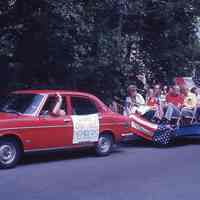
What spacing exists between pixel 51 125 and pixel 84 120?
3.04ft

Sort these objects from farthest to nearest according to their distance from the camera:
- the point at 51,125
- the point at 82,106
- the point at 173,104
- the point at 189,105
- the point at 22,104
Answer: the point at 189,105
the point at 173,104
the point at 82,106
the point at 22,104
the point at 51,125

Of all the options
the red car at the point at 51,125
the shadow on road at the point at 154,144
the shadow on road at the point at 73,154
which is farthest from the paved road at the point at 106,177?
the shadow on road at the point at 154,144

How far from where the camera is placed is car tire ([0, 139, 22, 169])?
31.1 ft

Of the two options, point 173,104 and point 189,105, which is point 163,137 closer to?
point 173,104

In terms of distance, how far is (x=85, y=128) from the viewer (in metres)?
10.9

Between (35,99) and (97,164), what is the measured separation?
1.78 m

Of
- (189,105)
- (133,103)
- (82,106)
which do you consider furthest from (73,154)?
(189,105)

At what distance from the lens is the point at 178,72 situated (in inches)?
734

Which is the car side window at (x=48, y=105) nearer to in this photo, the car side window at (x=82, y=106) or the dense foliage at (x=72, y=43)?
the car side window at (x=82, y=106)

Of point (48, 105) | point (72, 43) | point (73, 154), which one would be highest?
point (72, 43)

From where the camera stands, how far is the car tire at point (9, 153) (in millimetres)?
9469

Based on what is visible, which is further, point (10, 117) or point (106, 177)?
point (10, 117)

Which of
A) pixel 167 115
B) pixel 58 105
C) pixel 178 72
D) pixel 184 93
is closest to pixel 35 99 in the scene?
pixel 58 105

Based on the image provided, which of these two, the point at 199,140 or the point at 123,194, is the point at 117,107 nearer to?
the point at 199,140
